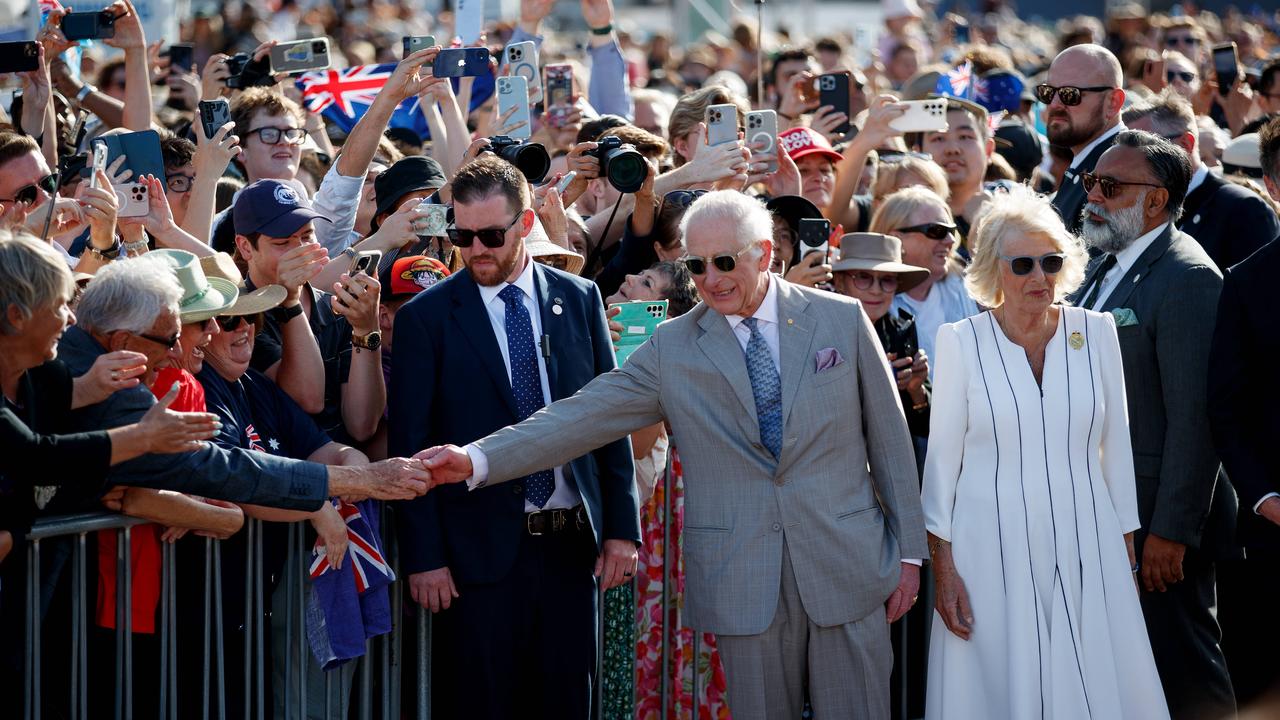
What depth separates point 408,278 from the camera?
205 inches

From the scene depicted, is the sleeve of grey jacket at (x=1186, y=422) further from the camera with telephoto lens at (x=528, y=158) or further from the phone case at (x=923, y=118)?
the phone case at (x=923, y=118)

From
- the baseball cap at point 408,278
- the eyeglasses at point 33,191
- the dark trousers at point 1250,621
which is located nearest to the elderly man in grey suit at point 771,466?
the baseball cap at point 408,278

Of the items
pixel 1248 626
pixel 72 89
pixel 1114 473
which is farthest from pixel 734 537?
pixel 72 89

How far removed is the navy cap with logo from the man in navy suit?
67 cm

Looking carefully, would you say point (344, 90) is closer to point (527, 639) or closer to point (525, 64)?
point (525, 64)

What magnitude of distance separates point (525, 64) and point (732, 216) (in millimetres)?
2611

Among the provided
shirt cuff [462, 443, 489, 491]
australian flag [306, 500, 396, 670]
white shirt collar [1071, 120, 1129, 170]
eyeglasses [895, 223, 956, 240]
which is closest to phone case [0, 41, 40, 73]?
australian flag [306, 500, 396, 670]

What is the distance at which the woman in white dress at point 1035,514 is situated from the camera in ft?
15.3

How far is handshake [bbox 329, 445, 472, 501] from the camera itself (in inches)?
177

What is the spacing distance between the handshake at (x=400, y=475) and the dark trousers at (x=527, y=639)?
37cm

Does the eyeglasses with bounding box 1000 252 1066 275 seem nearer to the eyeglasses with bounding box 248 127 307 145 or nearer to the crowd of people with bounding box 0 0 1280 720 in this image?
the crowd of people with bounding box 0 0 1280 720

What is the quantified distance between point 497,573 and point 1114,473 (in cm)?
202

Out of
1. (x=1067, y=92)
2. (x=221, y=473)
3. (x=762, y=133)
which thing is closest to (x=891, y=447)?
(x=221, y=473)

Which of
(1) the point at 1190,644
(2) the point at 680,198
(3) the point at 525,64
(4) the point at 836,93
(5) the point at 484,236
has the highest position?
(3) the point at 525,64
